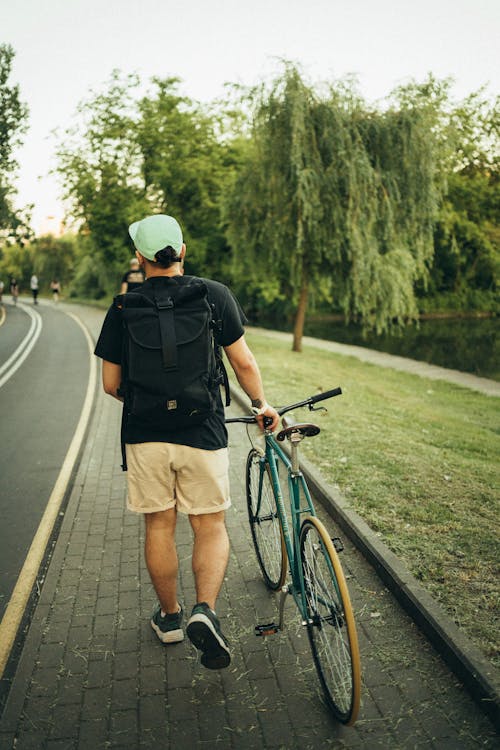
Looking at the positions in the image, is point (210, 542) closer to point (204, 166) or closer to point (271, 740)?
point (271, 740)

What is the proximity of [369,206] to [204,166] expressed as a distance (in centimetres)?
1430

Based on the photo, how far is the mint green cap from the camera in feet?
9.41

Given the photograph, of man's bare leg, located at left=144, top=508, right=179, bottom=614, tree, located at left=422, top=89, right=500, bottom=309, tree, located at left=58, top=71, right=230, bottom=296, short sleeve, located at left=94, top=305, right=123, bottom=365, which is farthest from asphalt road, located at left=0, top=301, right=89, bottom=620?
tree, located at left=422, top=89, right=500, bottom=309

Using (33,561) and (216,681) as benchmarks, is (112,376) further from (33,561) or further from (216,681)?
(33,561)

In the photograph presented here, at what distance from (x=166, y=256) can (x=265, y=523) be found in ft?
6.45

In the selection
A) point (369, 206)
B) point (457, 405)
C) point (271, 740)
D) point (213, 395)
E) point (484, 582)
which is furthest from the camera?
point (369, 206)

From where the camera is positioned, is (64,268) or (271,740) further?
(64,268)

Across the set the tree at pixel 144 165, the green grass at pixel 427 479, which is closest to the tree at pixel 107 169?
the tree at pixel 144 165

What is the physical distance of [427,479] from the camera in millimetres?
5930

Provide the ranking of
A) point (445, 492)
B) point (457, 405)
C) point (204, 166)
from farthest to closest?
point (204, 166)
point (457, 405)
point (445, 492)

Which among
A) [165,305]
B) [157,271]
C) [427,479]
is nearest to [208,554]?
[165,305]

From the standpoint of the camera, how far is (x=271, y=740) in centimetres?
272

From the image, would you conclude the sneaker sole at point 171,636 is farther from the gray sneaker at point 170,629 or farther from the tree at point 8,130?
the tree at point 8,130

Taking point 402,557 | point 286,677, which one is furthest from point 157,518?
point 402,557
